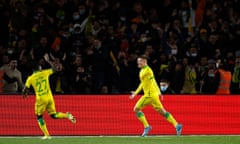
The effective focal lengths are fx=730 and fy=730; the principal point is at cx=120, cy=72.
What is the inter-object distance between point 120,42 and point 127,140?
5.74 metres

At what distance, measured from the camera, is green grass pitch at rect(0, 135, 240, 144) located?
17.8 meters

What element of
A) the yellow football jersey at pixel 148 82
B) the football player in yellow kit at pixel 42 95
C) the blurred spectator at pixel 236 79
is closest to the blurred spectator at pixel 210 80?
the blurred spectator at pixel 236 79

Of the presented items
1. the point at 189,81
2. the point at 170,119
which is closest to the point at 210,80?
the point at 189,81

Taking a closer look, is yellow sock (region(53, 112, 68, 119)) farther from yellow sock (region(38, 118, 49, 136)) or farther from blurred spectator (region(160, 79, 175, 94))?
blurred spectator (region(160, 79, 175, 94))

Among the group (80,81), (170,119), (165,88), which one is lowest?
(170,119)

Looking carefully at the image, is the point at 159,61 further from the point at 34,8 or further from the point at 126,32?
the point at 34,8

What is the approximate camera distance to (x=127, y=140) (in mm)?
18375

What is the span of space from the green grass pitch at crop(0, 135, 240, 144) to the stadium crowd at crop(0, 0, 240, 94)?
2176 mm

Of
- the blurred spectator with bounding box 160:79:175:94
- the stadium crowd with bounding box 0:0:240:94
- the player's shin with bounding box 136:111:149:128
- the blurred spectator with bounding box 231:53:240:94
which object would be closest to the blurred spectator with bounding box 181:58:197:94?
the stadium crowd with bounding box 0:0:240:94

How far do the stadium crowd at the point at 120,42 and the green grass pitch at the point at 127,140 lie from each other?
7.14 ft

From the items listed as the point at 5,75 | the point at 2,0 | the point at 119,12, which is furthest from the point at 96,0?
the point at 5,75

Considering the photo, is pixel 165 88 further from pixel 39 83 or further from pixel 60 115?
pixel 39 83

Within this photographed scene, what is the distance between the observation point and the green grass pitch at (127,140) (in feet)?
58.3

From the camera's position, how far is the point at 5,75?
68.3 ft
